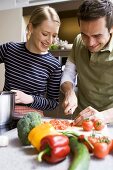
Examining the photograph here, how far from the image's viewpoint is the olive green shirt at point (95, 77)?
4.19 feet

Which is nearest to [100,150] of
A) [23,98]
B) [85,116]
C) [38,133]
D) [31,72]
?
[38,133]

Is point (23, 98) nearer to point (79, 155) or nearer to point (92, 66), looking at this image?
point (92, 66)

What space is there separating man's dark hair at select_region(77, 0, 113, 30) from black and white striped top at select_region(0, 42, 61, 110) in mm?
402

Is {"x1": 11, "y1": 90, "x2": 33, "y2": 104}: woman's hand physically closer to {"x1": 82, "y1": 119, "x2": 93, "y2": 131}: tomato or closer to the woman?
the woman

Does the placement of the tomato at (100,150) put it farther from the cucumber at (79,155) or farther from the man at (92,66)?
the man at (92,66)

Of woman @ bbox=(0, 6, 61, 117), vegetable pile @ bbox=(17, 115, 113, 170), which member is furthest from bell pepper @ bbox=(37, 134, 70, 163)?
woman @ bbox=(0, 6, 61, 117)

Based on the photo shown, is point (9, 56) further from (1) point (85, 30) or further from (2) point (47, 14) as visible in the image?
(1) point (85, 30)

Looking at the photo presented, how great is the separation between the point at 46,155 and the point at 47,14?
89cm

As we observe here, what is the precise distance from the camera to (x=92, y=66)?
133 centimetres

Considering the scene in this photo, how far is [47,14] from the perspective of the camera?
4.46 ft

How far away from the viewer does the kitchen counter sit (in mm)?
653

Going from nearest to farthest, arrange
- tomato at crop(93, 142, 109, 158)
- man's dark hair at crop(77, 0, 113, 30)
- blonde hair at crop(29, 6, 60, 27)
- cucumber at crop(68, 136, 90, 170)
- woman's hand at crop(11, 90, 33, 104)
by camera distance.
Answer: cucumber at crop(68, 136, 90, 170) < tomato at crop(93, 142, 109, 158) < man's dark hair at crop(77, 0, 113, 30) < woman's hand at crop(11, 90, 33, 104) < blonde hair at crop(29, 6, 60, 27)

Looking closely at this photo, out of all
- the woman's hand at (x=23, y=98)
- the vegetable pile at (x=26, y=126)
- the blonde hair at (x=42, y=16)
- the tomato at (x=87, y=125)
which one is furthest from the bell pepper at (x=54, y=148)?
the blonde hair at (x=42, y=16)

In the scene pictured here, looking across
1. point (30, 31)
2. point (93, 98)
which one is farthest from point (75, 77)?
point (30, 31)
